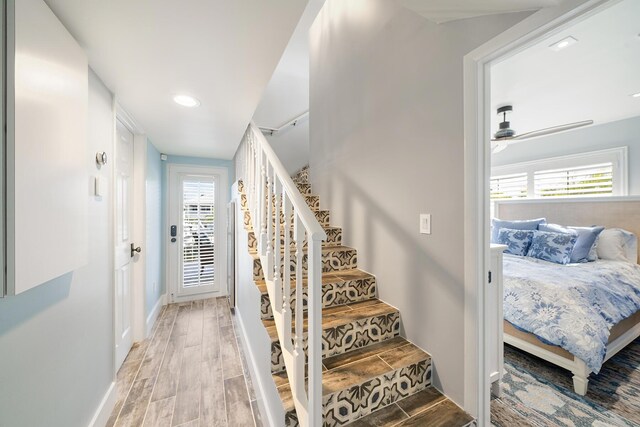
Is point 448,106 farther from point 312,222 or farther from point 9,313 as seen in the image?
point 9,313

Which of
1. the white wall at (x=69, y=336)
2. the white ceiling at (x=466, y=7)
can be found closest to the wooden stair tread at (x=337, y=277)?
the white wall at (x=69, y=336)

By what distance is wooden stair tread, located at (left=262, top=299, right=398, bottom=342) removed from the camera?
1528 mm

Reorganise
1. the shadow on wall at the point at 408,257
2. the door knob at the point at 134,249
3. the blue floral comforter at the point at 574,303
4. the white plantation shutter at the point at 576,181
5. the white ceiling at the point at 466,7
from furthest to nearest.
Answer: the white plantation shutter at the point at 576,181
the door knob at the point at 134,249
the blue floral comforter at the point at 574,303
the shadow on wall at the point at 408,257
the white ceiling at the point at 466,7

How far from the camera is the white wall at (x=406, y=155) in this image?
135 centimetres

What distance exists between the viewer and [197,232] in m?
3.74

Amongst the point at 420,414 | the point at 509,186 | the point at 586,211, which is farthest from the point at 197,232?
the point at 586,211

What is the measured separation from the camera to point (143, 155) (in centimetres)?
258

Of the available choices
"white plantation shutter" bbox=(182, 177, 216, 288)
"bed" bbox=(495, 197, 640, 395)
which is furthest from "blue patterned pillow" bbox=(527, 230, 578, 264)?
"white plantation shutter" bbox=(182, 177, 216, 288)

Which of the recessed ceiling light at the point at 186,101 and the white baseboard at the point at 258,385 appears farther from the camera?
the recessed ceiling light at the point at 186,101

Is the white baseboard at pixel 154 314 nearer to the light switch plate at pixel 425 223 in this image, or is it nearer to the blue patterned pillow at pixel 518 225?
the light switch plate at pixel 425 223

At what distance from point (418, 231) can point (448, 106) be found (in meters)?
0.76

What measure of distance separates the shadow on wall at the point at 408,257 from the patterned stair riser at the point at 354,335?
0.33 feet

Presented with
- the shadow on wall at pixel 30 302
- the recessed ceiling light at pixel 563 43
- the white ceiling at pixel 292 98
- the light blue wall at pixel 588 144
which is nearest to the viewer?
the shadow on wall at pixel 30 302

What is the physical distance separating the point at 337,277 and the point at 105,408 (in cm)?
175
